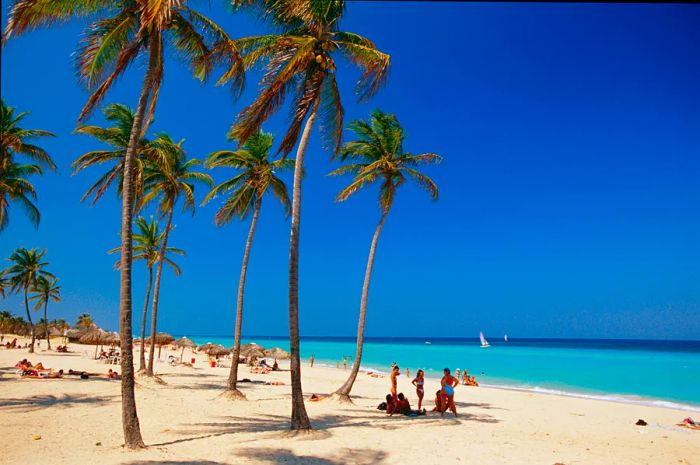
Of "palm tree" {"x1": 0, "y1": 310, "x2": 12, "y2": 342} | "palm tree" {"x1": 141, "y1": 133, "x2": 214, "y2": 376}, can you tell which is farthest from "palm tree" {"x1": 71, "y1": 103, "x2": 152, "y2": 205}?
"palm tree" {"x1": 0, "y1": 310, "x2": 12, "y2": 342}

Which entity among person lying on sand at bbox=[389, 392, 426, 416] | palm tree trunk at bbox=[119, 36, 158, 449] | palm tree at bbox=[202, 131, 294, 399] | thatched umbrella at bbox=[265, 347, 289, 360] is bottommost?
thatched umbrella at bbox=[265, 347, 289, 360]

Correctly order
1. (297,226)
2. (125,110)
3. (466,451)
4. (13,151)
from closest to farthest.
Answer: (466,451), (297,226), (125,110), (13,151)

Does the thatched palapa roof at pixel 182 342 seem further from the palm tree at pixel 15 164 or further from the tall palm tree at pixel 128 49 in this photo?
the tall palm tree at pixel 128 49

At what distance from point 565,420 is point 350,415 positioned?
7683 millimetres

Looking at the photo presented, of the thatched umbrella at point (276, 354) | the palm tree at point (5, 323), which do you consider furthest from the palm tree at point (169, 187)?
the palm tree at point (5, 323)

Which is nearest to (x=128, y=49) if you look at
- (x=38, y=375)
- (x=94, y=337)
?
(x=38, y=375)

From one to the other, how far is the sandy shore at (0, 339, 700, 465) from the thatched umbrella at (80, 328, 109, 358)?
34.6 metres

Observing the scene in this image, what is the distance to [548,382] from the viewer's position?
32688 mm

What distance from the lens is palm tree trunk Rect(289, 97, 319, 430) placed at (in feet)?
34.2

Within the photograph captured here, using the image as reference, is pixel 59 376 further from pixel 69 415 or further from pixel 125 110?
pixel 125 110

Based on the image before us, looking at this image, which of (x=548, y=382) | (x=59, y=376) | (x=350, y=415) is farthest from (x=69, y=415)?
(x=548, y=382)

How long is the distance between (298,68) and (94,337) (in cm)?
5156

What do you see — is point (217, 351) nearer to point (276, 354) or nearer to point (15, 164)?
point (276, 354)

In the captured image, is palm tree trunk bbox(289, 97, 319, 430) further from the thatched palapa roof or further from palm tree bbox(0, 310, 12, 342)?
palm tree bbox(0, 310, 12, 342)
